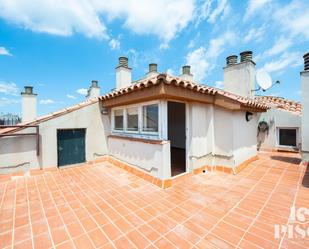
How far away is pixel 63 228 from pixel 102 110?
5959 mm

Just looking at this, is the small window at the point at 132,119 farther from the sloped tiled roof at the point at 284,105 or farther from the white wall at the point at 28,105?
the white wall at the point at 28,105

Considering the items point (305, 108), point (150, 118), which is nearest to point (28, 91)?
point (150, 118)

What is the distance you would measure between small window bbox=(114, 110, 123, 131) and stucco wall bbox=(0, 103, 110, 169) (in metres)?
0.58

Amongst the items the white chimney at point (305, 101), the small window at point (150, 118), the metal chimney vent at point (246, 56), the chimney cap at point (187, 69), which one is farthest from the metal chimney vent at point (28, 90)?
the white chimney at point (305, 101)

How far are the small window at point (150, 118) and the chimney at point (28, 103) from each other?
11720 mm

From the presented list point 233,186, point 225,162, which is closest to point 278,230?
point 233,186

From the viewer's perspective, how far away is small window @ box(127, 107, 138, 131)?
6.42m

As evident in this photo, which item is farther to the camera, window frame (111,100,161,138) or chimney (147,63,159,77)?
chimney (147,63,159,77)

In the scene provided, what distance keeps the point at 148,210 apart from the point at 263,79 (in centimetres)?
982

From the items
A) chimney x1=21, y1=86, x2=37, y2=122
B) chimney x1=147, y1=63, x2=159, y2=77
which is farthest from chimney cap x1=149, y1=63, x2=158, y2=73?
chimney x1=21, y1=86, x2=37, y2=122

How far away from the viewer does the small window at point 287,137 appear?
9172 mm

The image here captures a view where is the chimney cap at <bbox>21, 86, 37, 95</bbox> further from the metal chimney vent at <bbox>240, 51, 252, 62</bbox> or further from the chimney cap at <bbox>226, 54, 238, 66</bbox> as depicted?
the metal chimney vent at <bbox>240, 51, 252, 62</bbox>

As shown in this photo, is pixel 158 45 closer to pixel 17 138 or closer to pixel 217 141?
pixel 217 141

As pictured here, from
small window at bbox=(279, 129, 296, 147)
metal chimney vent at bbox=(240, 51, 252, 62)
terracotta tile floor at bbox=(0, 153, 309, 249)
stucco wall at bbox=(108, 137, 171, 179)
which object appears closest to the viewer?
terracotta tile floor at bbox=(0, 153, 309, 249)
